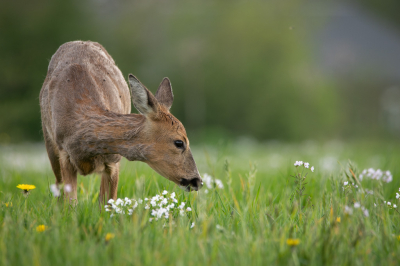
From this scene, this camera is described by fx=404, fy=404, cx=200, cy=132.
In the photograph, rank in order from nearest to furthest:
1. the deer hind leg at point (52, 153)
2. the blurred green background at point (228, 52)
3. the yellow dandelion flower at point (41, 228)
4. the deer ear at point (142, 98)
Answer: the yellow dandelion flower at point (41, 228) → the deer ear at point (142, 98) → the deer hind leg at point (52, 153) → the blurred green background at point (228, 52)

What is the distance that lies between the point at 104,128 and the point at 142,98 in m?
0.42

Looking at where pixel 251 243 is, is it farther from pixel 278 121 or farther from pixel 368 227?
pixel 278 121

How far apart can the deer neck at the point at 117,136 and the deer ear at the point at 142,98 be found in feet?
0.37

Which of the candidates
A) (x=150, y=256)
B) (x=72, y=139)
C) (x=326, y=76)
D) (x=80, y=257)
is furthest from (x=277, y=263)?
(x=326, y=76)

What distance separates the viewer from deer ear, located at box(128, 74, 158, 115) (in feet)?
11.1

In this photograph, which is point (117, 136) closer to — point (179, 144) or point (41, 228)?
point (179, 144)

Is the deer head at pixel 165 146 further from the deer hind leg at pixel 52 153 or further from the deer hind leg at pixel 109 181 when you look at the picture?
the deer hind leg at pixel 52 153

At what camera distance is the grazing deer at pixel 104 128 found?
345cm

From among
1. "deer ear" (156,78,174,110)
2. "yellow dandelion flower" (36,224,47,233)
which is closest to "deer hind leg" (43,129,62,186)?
"deer ear" (156,78,174,110)

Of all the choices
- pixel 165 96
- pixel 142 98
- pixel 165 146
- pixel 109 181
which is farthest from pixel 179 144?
pixel 109 181

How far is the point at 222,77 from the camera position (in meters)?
27.8

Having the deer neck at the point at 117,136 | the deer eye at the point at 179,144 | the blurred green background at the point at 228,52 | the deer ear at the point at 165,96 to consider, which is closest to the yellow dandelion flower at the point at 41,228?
the deer neck at the point at 117,136

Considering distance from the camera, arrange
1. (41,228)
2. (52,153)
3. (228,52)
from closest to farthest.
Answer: (41,228) → (52,153) → (228,52)

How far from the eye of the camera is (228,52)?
28.1 meters
